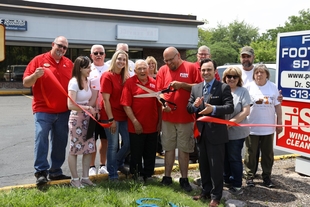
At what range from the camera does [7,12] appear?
21.2 meters

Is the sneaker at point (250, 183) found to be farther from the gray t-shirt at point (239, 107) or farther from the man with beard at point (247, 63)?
the man with beard at point (247, 63)

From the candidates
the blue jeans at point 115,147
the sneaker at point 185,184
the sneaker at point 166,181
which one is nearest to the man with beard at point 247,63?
the sneaker at point 185,184

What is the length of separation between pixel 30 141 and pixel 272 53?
50460 mm

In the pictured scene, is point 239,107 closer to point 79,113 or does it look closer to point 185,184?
point 185,184

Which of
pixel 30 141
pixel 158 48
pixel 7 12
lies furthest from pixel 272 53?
pixel 30 141

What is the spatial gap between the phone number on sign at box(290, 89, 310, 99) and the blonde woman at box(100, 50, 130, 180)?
2.91m

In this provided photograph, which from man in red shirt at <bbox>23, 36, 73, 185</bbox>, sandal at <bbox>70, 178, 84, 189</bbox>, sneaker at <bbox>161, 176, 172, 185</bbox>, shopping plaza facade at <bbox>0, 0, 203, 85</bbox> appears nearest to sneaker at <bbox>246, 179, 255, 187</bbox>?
sneaker at <bbox>161, 176, 172, 185</bbox>

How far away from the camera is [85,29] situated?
76.5 feet

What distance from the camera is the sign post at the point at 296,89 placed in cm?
582

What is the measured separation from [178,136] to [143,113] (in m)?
0.61

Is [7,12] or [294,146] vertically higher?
[7,12]

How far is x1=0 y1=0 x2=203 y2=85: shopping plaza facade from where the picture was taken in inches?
853

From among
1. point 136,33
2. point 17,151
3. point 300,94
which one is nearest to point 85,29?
point 136,33

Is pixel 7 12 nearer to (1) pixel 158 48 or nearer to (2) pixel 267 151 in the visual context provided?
(1) pixel 158 48
